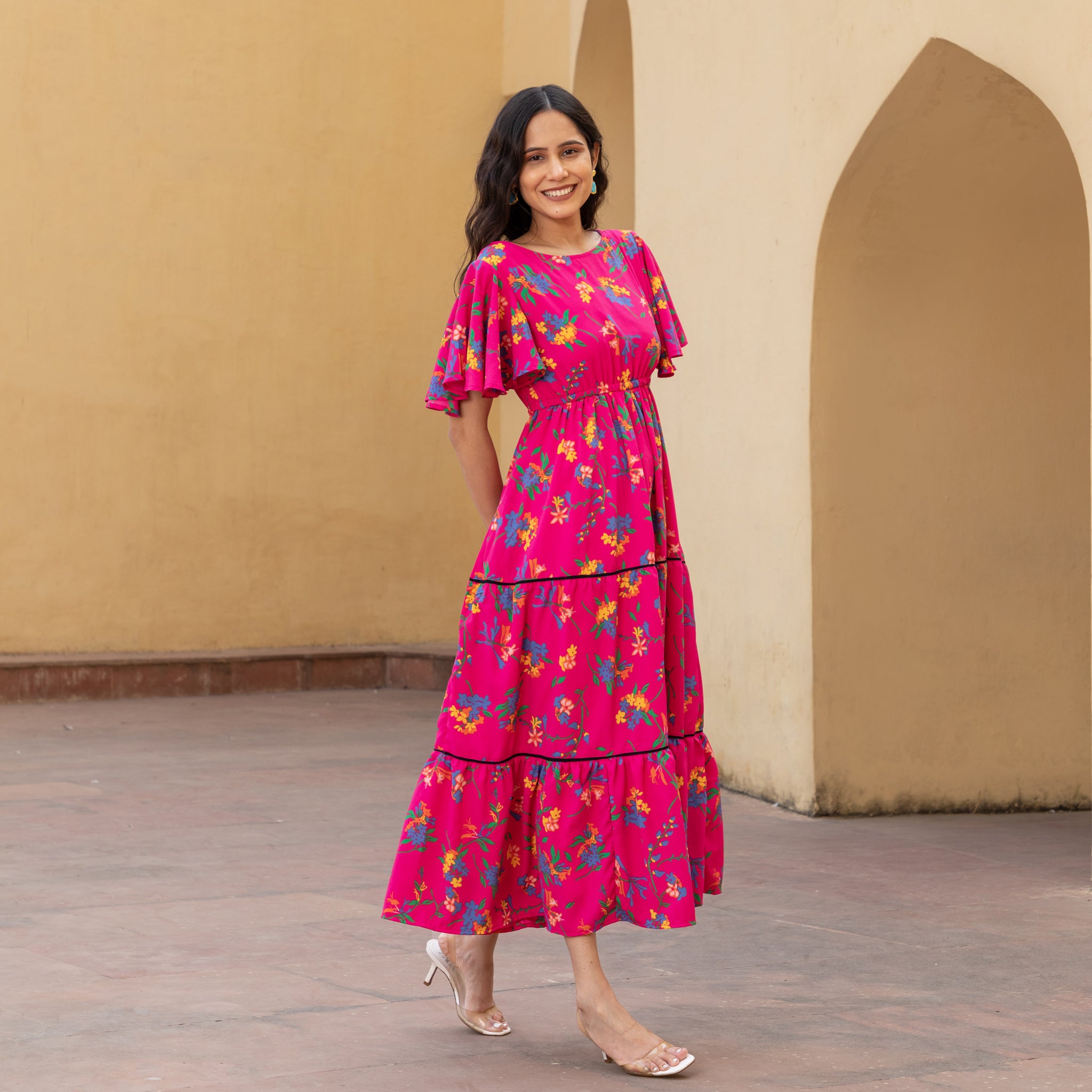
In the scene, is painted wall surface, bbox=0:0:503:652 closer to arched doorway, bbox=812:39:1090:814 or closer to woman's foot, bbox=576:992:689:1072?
arched doorway, bbox=812:39:1090:814

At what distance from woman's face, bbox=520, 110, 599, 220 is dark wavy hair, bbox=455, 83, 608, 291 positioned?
17 mm

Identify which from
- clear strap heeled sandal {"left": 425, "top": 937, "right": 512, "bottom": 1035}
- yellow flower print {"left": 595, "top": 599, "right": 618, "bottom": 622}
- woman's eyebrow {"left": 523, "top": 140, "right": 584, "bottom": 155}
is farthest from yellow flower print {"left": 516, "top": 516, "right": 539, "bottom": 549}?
clear strap heeled sandal {"left": 425, "top": 937, "right": 512, "bottom": 1035}

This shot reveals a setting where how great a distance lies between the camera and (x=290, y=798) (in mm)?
6656

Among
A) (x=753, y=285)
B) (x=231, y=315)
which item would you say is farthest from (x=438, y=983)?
(x=231, y=315)

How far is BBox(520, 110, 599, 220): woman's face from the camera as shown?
3.48 meters

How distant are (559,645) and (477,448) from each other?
0.44 meters

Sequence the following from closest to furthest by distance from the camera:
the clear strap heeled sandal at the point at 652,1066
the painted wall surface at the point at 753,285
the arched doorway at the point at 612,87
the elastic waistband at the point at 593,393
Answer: the clear strap heeled sandal at the point at 652,1066 → the elastic waistband at the point at 593,393 → the painted wall surface at the point at 753,285 → the arched doorway at the point at 612,87

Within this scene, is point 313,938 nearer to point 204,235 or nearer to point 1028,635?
point 1028,635

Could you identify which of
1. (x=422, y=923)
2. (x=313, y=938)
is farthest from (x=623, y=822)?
(x=313, y=938)

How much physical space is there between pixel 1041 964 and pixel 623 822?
136 centimetres

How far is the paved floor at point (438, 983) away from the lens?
3.26m

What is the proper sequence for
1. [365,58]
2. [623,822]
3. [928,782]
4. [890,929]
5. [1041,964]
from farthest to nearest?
[365,58] → [928,782] → [890,929] → [1041,964] → [623,822]

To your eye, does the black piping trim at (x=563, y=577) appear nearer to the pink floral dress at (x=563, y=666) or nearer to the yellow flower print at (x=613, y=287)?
the pink floral dress at (x=563, y=666)

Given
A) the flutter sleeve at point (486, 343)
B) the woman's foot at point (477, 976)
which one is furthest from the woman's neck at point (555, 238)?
the woman's foot at point (477, 976)
